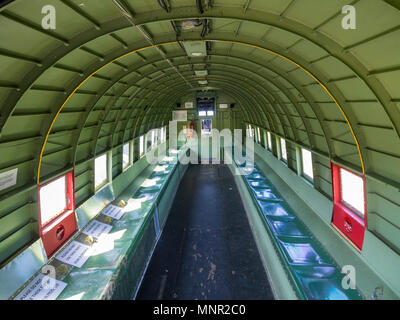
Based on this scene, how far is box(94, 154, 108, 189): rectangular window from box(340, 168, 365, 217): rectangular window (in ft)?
25.3

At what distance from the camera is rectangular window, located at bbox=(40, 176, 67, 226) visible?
565 cm

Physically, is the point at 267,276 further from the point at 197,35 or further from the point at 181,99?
the point at 181,99

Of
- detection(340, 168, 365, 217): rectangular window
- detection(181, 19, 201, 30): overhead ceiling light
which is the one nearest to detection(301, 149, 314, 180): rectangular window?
detection(340, 168, 365, 217): rectangular window

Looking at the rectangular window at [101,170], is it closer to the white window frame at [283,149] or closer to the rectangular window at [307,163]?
the rectangular window at [307,163]

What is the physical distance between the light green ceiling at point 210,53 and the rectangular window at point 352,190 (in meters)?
0.36

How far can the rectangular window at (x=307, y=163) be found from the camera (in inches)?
307

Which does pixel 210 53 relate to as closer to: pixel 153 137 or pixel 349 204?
pixel 349 204

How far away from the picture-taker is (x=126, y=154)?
11391 millimetres

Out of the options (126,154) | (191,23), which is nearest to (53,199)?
(191,23)

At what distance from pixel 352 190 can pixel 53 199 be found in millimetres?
7406

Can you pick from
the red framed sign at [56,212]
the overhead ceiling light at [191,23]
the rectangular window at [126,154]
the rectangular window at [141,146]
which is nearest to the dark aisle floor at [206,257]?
the red framed sign at [56,212]

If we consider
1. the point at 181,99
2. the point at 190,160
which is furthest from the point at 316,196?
the point at 181,99

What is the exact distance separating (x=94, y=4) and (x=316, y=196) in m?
7.21

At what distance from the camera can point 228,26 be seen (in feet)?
16.7
